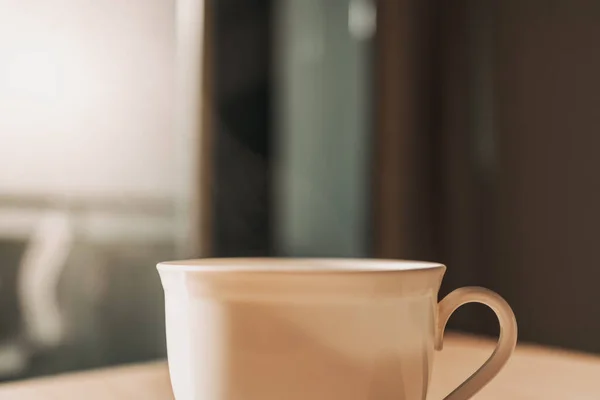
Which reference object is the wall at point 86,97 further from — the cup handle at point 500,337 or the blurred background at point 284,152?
the cup handle at point 500,337

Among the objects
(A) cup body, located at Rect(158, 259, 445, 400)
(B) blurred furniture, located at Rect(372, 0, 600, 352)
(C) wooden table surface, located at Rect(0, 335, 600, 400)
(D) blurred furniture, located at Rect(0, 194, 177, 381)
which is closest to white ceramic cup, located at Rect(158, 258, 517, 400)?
(A) cup body, located at Rect(158, 259, 445, 400)

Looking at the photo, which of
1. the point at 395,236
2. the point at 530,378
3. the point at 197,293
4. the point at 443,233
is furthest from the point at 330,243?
the point at 197,293

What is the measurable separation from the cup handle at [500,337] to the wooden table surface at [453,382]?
124 millimetres

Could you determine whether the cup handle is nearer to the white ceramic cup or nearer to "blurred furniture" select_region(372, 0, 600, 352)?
the white ceramic cup

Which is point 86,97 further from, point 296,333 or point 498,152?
point 498,152

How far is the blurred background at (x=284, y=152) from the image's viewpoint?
28.4 inches

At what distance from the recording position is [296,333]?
0.93 feet

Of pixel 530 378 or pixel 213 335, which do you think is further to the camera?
pixel 530 378

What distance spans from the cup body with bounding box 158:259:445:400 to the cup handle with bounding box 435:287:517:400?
0.04 metres

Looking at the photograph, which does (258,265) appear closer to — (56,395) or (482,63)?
(56,395)

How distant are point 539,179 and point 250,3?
1.67 feet

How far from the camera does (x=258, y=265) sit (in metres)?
0.40

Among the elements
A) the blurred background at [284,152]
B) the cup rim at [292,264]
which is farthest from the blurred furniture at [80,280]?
the cup rim at [292,264]

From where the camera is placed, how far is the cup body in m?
0.29
